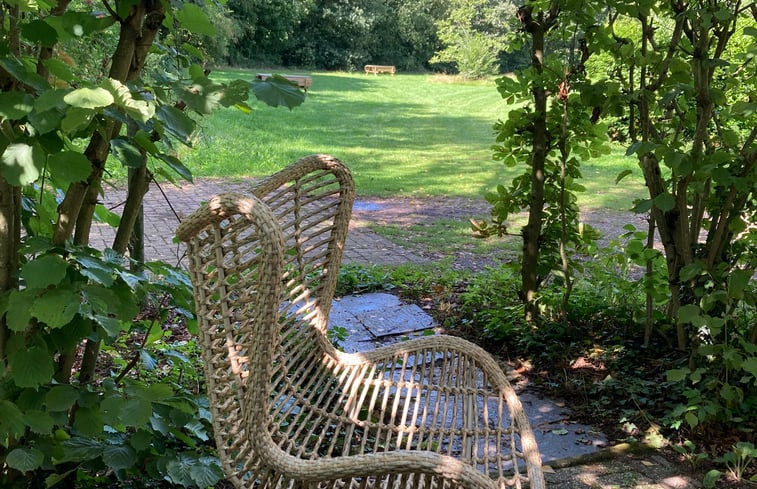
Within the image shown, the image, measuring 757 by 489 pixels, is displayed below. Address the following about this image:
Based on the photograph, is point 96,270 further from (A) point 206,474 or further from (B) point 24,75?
(A) point 206,474

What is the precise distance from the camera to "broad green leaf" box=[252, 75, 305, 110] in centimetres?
123

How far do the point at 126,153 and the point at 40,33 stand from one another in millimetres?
279

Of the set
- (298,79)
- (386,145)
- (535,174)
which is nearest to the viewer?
(535,174)

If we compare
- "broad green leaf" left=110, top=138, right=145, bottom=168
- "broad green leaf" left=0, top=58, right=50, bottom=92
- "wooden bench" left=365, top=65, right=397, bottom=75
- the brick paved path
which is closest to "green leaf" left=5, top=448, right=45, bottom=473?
"broad green leaf" left=110, top=138, right=145, bottom=168

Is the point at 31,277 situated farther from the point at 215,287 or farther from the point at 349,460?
the point at 349,460

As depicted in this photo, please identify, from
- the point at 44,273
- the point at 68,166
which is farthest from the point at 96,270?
the point at 68,166

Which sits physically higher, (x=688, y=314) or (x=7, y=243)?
(x=7, y=243)

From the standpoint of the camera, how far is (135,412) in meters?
1.37

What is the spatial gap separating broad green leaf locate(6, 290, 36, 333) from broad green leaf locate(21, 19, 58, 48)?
50cm

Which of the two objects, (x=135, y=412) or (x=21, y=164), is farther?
(x=135, y=412)

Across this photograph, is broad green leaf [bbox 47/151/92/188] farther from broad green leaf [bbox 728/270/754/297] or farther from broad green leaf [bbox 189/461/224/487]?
broad green leaf [bbox 728/270/754/297]

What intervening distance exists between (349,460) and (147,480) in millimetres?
928

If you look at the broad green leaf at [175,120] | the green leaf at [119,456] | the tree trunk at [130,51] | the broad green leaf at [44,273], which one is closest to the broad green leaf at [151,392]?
the green leaf at [119,456]

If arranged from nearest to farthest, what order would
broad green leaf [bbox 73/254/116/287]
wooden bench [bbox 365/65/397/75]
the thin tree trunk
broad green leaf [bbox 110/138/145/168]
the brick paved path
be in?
broad green leaf [bbox 73/254/116/287]
broad green leaf [bbox 110/138/145/168]
the thin tree trunk
the brick paved path
wooden bench [bbox 365/65/397/75]
